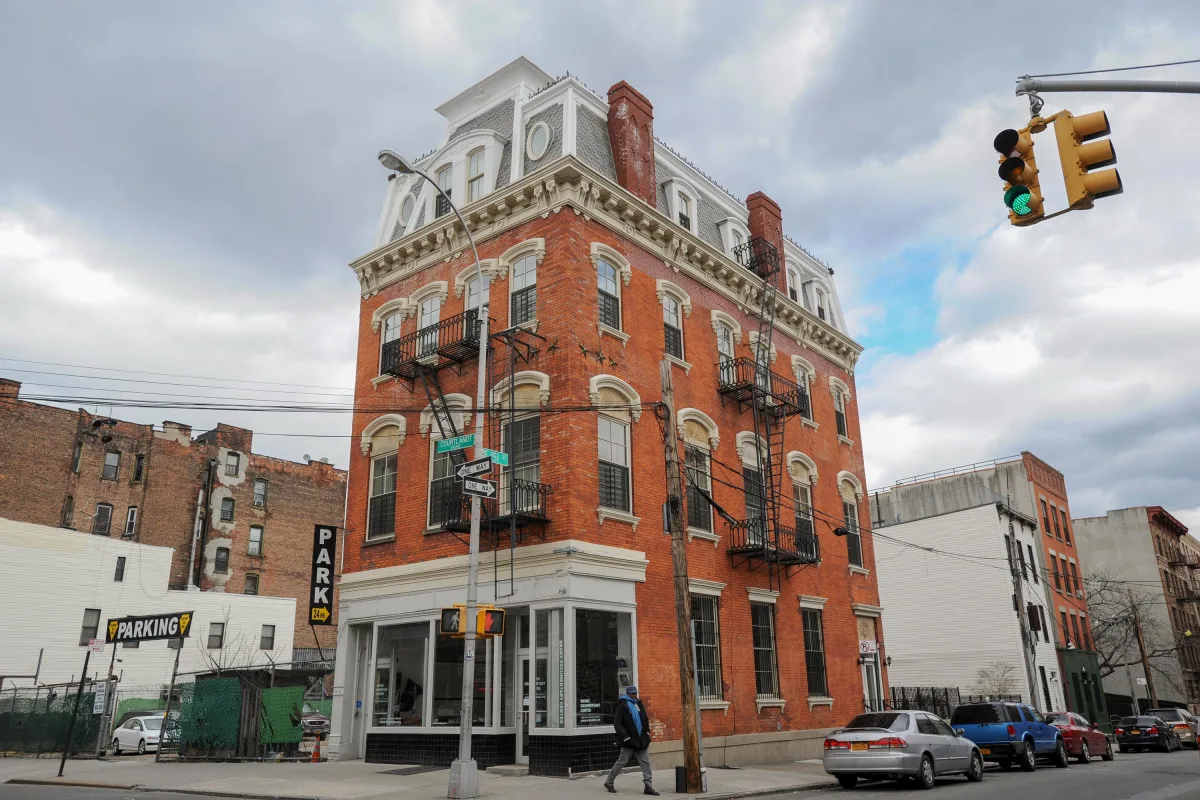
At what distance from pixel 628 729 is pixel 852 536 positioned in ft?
53.8

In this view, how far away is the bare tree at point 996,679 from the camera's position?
1590 inches

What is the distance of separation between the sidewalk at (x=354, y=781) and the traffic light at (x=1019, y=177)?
1037 centimetres

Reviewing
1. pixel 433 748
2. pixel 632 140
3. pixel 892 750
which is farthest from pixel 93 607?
pixel 892 750

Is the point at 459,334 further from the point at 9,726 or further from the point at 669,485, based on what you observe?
the point at 9,726

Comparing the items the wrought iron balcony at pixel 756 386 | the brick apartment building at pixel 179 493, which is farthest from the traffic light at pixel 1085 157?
the brick apartment building at pixel 179 493

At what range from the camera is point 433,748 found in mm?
19188

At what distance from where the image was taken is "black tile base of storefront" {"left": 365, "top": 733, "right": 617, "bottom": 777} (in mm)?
16906

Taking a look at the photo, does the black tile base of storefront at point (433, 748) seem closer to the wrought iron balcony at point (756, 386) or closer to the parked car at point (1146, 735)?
the wrought iron balcony at point (756, 386)

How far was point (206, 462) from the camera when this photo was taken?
168ft

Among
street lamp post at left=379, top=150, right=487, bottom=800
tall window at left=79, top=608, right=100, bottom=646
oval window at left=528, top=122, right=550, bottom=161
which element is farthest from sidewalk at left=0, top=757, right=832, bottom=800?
A: tall window at left=79, top=608, right=100, bottom=646

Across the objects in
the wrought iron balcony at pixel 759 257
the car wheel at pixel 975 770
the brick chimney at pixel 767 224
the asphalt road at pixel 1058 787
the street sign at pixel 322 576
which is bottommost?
the asphalt road at pixel 1058 787

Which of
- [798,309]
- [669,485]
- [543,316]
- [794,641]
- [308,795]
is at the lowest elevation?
[308,795]

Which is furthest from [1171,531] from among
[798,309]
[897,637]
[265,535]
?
[265,535]

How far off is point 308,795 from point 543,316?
1076cm
